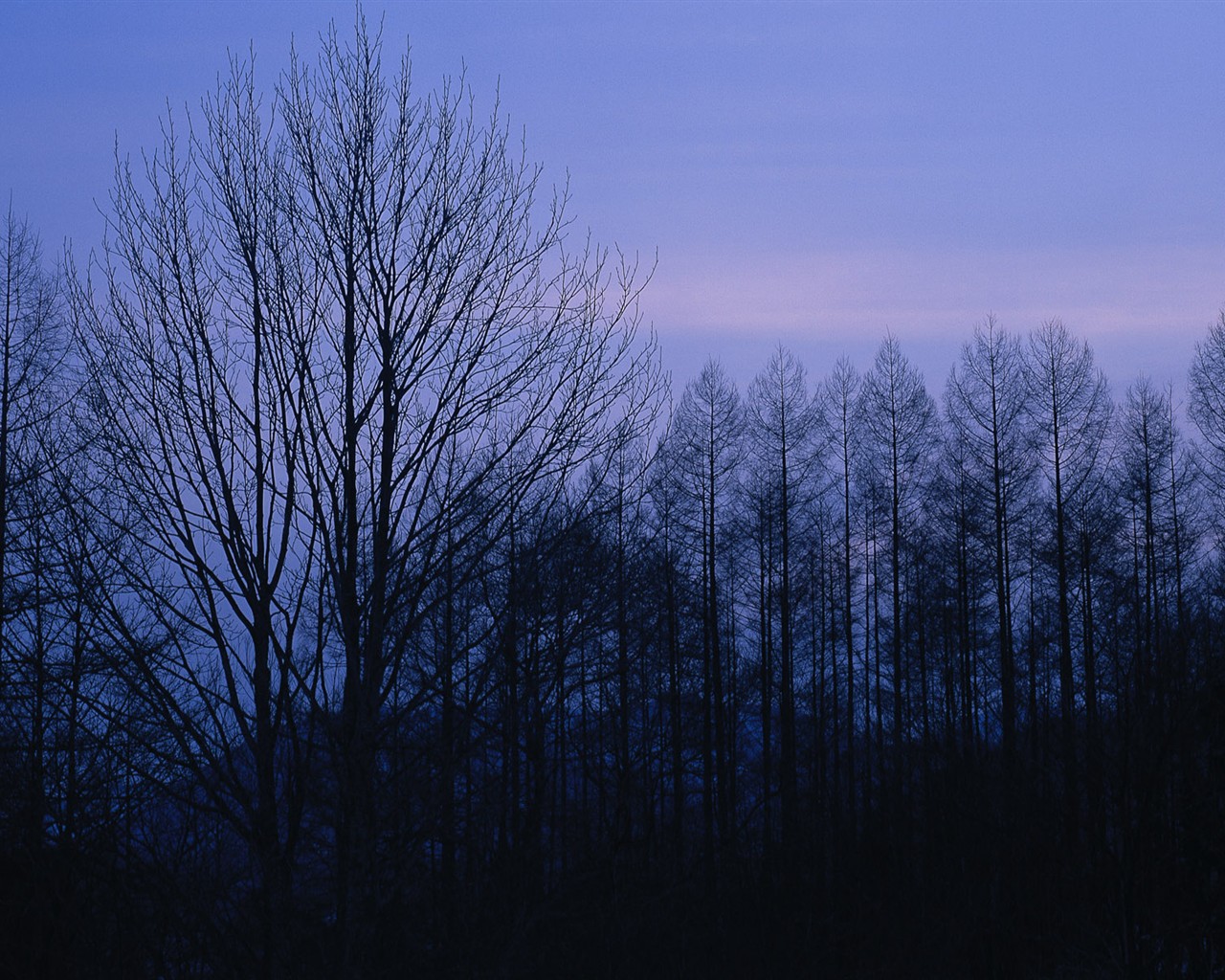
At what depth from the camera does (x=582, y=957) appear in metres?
11.0

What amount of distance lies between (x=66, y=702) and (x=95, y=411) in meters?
1.91

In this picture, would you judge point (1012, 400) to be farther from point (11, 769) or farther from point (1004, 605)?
point (11, 769)

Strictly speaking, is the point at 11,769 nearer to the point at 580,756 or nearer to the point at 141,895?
the point at 141,895

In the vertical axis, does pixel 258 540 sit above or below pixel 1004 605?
below

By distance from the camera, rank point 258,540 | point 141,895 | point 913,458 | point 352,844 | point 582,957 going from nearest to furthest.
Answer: point 352,844, point 258,540, point 141,895, point 582,957, point 913,458

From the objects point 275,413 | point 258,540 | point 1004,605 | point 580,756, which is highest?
point 1004,605

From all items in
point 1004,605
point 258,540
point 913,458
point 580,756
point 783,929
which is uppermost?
Result: point 913,458

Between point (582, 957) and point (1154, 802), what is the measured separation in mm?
5700

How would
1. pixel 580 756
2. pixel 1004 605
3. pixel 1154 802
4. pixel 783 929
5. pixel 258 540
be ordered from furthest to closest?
pixel 1004 605 < pixel 783 929 < pixel 1154 802 < pixel 580 756 < pixel 258 540

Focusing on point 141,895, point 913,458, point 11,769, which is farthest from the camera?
point 913,458

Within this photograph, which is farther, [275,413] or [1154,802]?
[1154,802]

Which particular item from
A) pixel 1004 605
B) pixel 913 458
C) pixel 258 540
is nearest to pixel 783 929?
pixel 258 540

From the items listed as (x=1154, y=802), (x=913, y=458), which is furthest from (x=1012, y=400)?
(x=1154, y=802)

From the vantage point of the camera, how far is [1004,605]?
2803 cm
